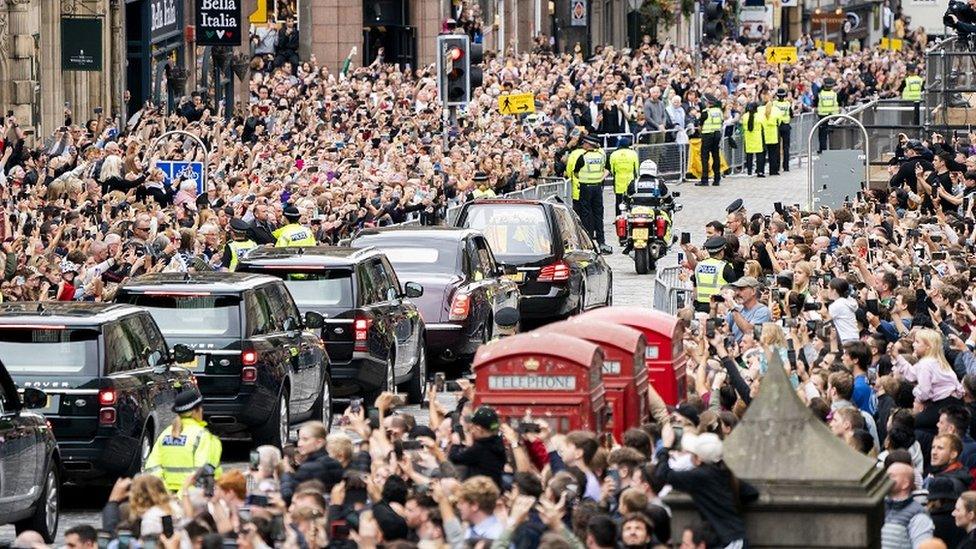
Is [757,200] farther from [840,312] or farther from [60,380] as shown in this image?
[60,380]

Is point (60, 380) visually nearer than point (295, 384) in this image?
Yes

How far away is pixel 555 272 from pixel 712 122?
2060 centimetres

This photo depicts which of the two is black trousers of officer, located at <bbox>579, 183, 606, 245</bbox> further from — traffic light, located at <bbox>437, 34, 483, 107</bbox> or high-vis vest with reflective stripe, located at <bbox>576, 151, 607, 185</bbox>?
traffic light, located at <bbox>437, 34, 483, 107</bbox>

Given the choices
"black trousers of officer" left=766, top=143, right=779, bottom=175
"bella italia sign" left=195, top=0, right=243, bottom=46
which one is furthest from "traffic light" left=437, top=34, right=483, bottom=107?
"black trousers of officer" left=766, top=143, right=779, bottom=175

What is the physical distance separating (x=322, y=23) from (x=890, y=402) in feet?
146

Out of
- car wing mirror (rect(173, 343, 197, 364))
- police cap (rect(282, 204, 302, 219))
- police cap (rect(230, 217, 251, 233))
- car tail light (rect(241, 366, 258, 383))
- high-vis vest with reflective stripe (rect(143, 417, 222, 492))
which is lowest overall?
high-vis vest with reflective stripe (rect(143, 417, 222, 492))

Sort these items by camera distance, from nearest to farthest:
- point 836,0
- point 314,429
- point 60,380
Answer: point 314,429, point 60,380, point 836,0

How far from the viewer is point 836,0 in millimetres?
113938

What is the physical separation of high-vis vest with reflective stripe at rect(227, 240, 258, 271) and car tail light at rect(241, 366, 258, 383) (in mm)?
4550

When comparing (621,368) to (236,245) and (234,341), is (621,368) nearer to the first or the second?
(234,341)

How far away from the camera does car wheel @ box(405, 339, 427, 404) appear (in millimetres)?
24109

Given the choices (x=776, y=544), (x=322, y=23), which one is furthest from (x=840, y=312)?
(x=322, y=23)

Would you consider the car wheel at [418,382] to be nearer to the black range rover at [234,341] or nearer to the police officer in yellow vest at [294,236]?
the police officer in yellow vest at [294,236]

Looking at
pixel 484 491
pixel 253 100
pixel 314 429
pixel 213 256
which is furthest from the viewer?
pixel 253 100
